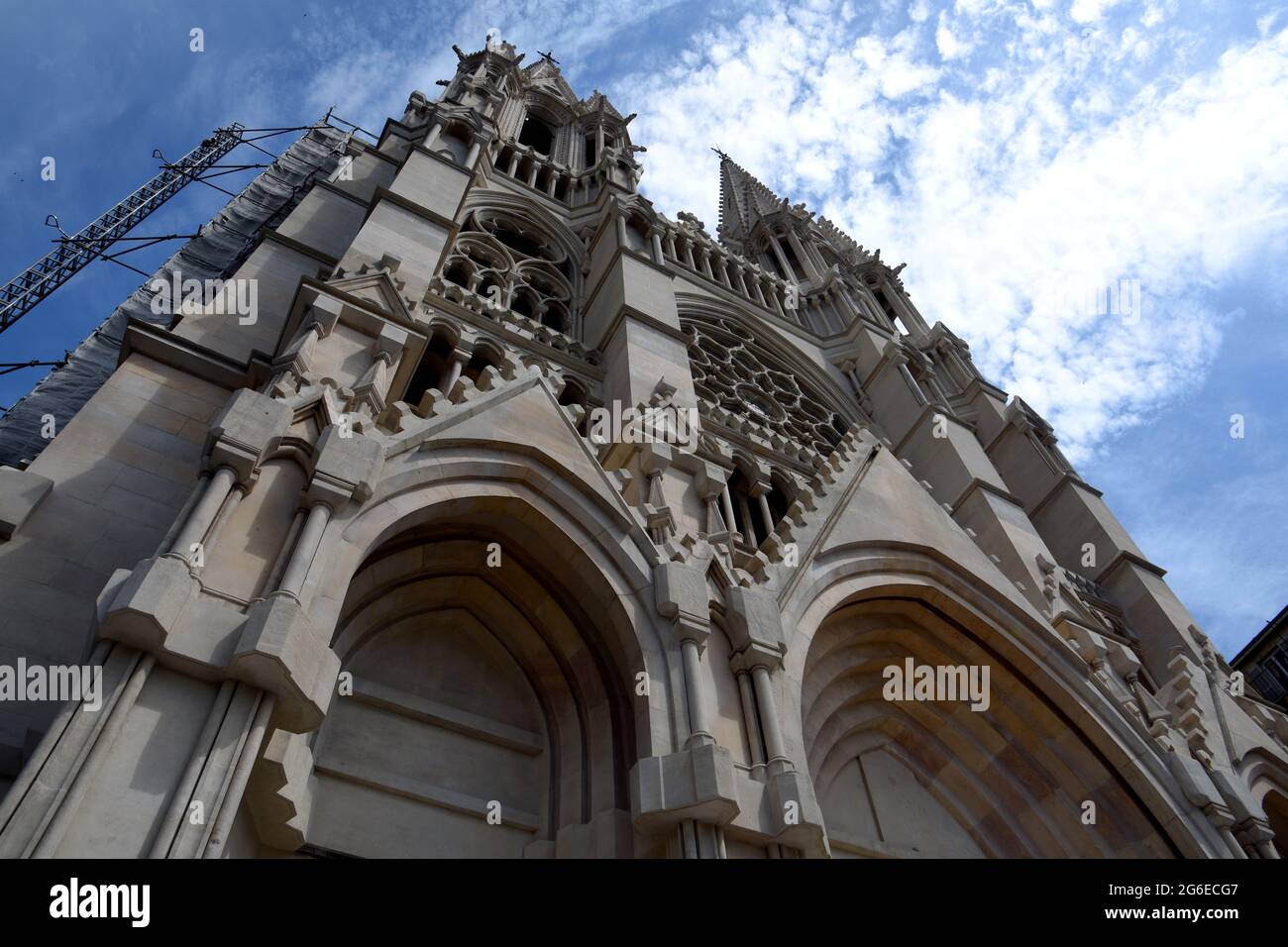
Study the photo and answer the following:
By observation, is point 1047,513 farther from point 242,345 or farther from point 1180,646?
point 242,345

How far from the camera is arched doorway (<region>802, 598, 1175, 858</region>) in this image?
998cm

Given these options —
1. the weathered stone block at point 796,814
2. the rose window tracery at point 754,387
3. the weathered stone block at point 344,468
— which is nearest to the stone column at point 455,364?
the rose window tracery at point 754,387

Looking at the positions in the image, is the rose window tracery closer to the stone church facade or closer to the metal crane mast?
the stone church facade

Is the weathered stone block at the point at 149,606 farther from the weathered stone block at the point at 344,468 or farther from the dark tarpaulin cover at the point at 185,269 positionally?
the dark tarpaulin cover at the point at 185,269

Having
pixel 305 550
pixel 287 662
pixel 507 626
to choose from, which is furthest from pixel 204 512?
pixel 507 626

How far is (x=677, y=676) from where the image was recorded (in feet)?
23.6

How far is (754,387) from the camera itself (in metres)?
18.9

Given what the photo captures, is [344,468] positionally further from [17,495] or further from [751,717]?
[751,717]

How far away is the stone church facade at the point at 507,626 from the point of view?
5340 mm

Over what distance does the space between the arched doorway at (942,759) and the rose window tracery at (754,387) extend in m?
6.25

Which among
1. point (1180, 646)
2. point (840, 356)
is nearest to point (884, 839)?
point (1180, 646)

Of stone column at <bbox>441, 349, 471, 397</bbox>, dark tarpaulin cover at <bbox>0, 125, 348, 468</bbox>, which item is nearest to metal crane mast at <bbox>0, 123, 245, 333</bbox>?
dark tarpaulin cover at <bbox>0, 125, 348, 468</bbox>

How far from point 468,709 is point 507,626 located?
3.05ft
